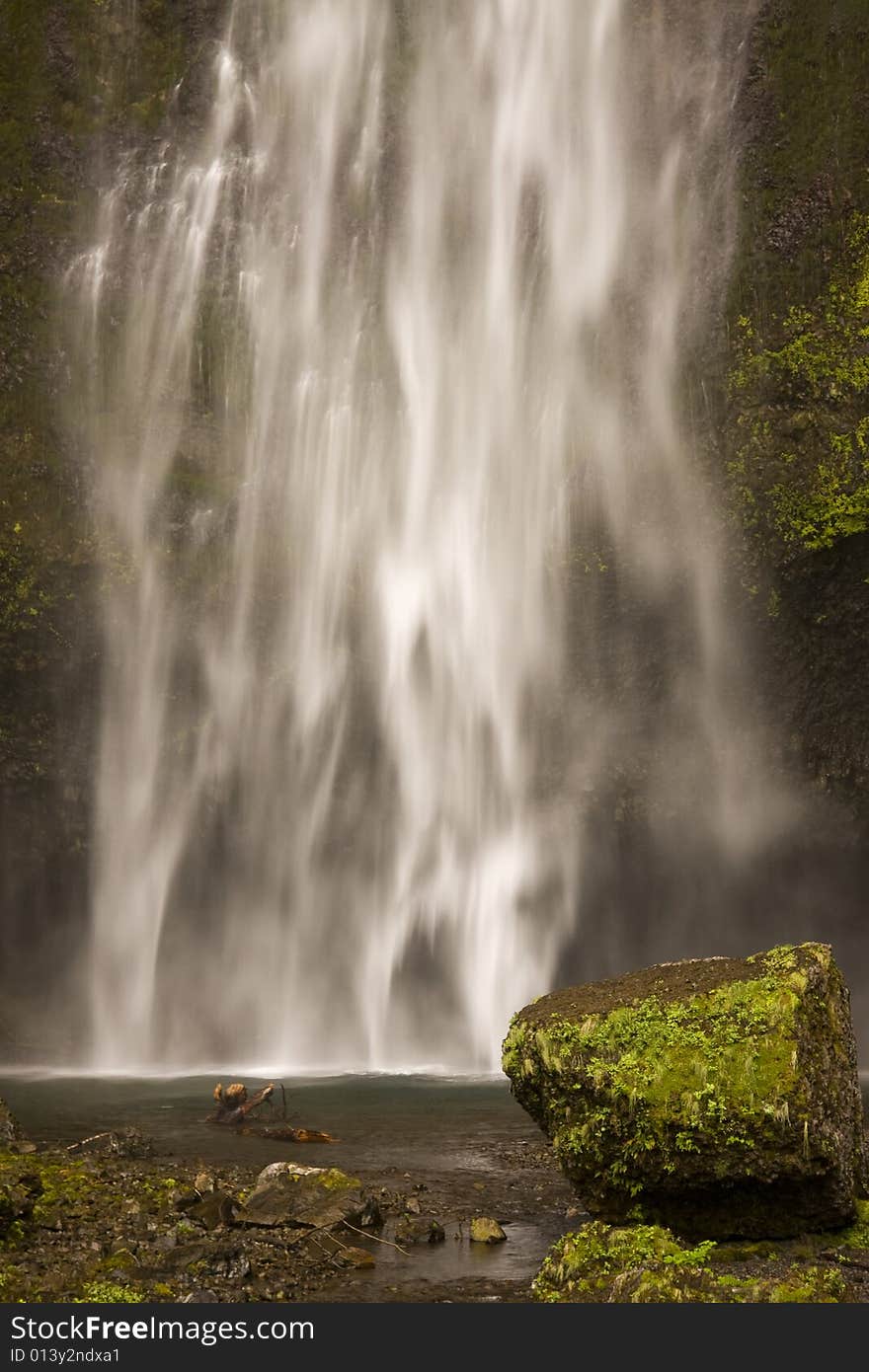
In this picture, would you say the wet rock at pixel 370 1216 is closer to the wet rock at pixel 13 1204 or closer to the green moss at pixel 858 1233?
the wet rock at pixel 13 1204

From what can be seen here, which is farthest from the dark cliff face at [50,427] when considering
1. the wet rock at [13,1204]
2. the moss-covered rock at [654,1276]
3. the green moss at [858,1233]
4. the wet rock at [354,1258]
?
the green moss at [858,1233]

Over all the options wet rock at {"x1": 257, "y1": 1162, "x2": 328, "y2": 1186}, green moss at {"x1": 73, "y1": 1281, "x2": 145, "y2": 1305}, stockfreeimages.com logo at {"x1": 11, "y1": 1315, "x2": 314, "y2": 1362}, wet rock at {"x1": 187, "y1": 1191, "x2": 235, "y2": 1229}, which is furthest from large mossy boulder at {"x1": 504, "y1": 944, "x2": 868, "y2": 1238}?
green moss at {"x1": 73, "y1": 1281, "x2": 145, "y2": 1305}

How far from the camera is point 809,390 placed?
2291 centimetres

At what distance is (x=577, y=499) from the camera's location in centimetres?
2462

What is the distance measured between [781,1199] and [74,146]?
27.4m

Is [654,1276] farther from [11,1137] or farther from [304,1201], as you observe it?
[11,1137]

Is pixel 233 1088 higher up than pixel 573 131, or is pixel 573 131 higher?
pixel 573 131

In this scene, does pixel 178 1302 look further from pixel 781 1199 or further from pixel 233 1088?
pixel 233 1088

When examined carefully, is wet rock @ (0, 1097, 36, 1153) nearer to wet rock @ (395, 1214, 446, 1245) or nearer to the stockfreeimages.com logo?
wet rock @ (395, 1214, 446, 1245)

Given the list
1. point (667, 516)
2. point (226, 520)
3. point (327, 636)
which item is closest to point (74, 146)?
point (226, 520)

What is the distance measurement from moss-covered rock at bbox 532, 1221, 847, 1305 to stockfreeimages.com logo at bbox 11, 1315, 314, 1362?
1.58 meters

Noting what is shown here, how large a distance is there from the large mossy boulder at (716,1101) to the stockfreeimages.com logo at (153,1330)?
2.38 metres

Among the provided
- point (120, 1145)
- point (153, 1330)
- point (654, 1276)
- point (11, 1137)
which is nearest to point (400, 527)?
point (120, 1145)

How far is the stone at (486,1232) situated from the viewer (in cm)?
834
